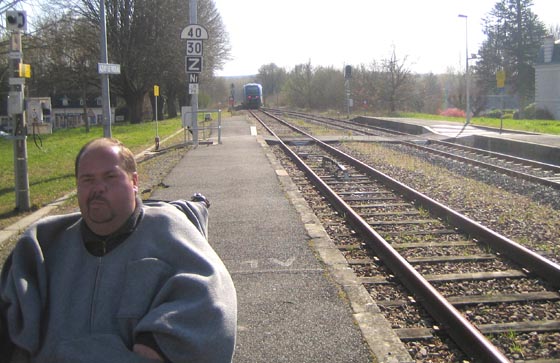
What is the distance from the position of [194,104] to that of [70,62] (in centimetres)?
1999

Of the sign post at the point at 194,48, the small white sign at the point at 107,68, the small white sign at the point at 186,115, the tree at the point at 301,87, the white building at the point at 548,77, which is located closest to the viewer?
the small white sign at the point at 107,68

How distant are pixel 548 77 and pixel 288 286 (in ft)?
164

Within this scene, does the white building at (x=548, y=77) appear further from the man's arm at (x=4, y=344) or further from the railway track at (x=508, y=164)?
the man's arm at (x=4, y=344)

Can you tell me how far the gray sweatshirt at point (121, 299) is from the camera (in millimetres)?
2133

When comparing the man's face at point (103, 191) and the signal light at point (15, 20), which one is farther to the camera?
the signal light at point (15, 20)

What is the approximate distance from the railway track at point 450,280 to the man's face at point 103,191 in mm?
2322

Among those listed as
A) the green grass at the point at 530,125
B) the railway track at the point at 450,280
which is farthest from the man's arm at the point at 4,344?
the green grass at the point at 530,125

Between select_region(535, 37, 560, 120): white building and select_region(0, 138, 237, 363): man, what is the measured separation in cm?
5003

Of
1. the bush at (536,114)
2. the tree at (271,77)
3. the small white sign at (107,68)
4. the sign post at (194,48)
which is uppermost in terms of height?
the tree at (271,77)

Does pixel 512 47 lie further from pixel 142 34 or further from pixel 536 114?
pixel 142 34

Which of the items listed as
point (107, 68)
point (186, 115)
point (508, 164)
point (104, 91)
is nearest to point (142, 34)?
point (186, 115)

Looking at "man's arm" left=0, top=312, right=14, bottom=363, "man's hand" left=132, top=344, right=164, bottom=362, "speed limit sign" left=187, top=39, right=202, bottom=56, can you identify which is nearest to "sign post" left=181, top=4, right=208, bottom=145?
"speed limit sign" left=187, top=39, right=202, bottom=56

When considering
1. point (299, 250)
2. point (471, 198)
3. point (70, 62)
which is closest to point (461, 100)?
point (70, 62)

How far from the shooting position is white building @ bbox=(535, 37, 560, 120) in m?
48.0
